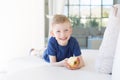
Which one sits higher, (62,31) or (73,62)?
(62,31)

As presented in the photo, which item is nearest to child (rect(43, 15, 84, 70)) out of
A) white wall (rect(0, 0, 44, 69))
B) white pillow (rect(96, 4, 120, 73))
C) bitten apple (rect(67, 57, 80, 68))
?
bitten apple (rect(67, 57, 80, 68))

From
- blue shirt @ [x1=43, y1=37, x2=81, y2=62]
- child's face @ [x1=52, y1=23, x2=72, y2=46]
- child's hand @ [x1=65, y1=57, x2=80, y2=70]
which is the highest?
child's face @ [x1=52, y1=23, x2=72, y2=46]

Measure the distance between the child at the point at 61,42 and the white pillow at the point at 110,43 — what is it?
26cm

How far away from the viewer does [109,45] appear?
4.50 feet

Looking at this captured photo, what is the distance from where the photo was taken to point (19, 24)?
362cm

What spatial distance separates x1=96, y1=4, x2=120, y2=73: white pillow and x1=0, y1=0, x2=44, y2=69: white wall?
7.56 ft

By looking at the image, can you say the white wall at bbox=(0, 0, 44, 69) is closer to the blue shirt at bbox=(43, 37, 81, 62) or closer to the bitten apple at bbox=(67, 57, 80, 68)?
the blue shirt at bbox=(43, 37, 81, 62)

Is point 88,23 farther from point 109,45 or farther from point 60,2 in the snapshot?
point 109,45

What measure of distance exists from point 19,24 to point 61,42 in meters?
2.01

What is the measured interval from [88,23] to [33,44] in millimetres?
856

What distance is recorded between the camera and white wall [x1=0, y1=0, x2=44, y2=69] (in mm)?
3602

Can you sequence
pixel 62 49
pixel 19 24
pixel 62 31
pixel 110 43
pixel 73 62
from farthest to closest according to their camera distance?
pixel 19 24 → pixel 62 49 → pixel 62 31 → pixel 73 62 → pixel 110 43

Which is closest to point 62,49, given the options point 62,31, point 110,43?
point 62,31

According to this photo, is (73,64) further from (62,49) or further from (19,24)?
(19,24)
